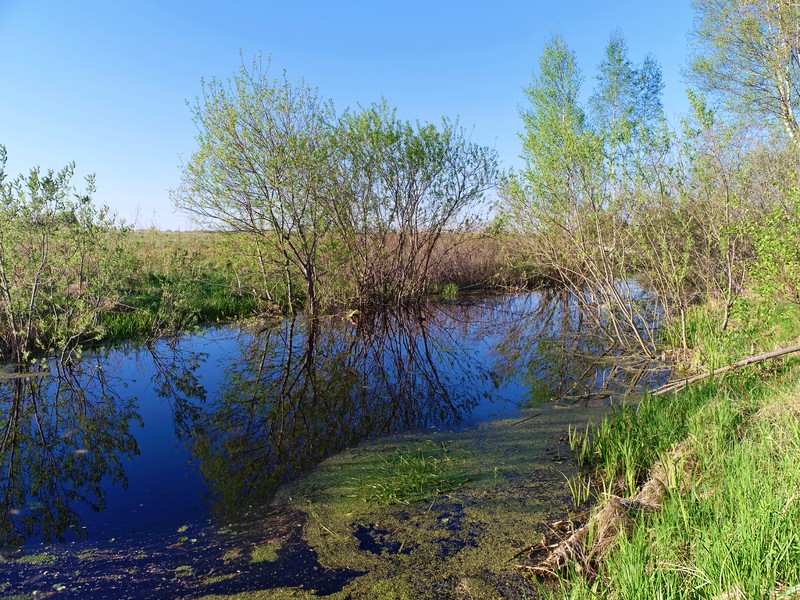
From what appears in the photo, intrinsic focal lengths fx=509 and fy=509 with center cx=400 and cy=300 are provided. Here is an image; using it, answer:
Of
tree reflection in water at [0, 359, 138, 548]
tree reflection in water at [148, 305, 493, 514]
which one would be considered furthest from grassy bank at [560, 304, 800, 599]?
tree reflection in water at [0, 359, 138, 548]

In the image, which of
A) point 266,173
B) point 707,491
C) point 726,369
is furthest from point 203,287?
point 707,491

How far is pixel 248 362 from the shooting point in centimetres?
936

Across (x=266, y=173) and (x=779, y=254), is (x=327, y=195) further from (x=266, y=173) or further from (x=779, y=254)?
(x=779, y=254)

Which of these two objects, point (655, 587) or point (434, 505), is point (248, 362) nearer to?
point (434, 505)

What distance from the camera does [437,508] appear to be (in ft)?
13.0

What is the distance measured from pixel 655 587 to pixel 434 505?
6.61 ft

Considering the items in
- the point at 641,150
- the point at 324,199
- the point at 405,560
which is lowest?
the point at 405,560

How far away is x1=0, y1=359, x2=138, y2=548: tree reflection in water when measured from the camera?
416 centimetres

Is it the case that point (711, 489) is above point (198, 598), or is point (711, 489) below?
above

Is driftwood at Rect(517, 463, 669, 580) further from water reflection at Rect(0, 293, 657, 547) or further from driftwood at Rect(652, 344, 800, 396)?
driftwood at Rect(652, 344, 800, 396)

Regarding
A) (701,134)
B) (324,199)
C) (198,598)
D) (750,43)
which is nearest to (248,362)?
(324,199)

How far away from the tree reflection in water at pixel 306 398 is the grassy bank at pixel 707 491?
2.43m

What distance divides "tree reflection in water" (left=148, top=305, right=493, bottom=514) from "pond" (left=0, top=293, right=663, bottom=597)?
0.09ft

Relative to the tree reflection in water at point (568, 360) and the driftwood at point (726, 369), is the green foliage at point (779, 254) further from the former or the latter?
the tree reflection in water at point (568, 360)
